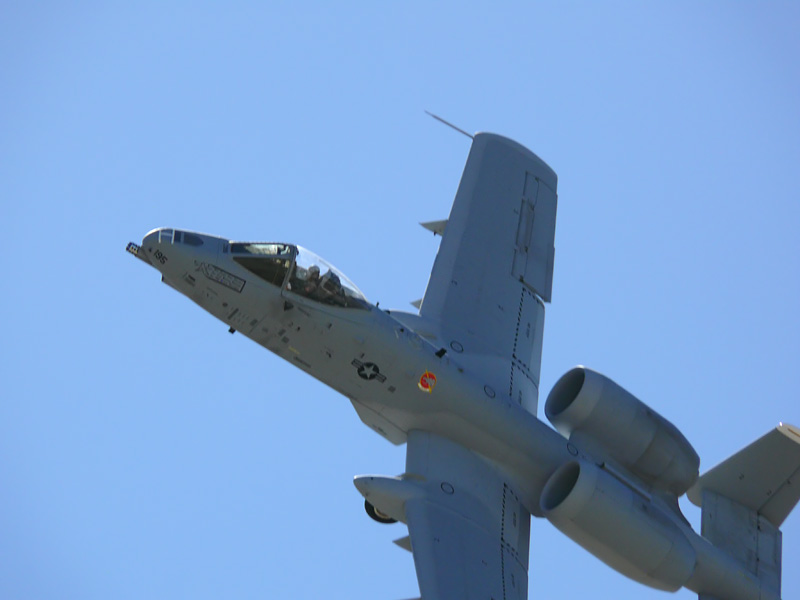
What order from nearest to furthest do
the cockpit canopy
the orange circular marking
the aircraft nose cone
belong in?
the aircraft nose cone
the cockpit canopy
the orange circular marking

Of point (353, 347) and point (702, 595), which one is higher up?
point (353, 347)

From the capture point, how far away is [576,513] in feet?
94.0

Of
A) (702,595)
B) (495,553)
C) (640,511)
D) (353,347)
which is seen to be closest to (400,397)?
(353,347)

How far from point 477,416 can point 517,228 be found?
640 cm

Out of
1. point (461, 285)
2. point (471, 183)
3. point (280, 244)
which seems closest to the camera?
point (280, 244)

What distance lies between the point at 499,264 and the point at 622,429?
5.29m

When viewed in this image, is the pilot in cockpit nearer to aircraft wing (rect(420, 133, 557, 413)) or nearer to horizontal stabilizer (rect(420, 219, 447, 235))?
aircraft wing (rect(420, 133, 557, 413))

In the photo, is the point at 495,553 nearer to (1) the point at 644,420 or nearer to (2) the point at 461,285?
(1) the point at 644,420

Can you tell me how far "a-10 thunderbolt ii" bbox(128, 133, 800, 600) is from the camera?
92.0ft

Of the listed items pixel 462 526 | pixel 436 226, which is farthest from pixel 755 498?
pixel 436 226

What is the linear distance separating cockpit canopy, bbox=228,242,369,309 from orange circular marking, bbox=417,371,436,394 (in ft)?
8.33

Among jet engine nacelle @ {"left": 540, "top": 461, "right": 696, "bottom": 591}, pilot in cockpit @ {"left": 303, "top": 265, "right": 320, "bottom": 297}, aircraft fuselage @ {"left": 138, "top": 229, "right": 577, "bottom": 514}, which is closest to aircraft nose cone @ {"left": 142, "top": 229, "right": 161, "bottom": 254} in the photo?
aircraft fuselage @ {"left": 138, "top": 229, "right": 577, "bottom": 514}

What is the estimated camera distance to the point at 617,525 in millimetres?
28766

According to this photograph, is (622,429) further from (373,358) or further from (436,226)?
(436,226)
